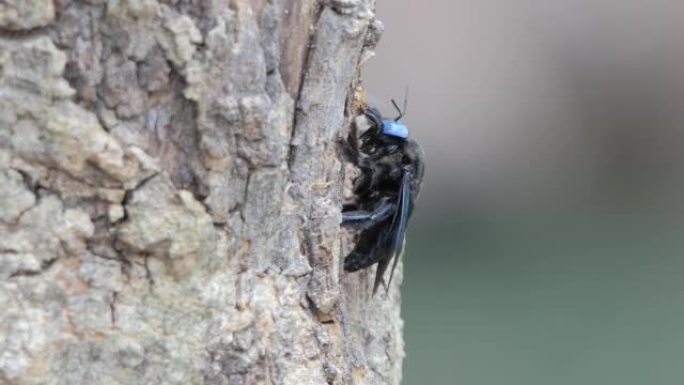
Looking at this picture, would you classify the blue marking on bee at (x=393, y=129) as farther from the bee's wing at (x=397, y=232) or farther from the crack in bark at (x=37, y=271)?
the crack in bark at (x=37, y=271)

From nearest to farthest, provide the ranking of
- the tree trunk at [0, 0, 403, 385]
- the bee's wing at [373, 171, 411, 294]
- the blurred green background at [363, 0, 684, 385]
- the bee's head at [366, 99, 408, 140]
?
the tree trunk at [0, 0, 403, 385], the bee's wing at [373, 171, 411, 294], the bee's head at [366, 99, 408, 140], the blurred green background at [363, 0, 684, 385]

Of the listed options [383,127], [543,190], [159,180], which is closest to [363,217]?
[383,127]

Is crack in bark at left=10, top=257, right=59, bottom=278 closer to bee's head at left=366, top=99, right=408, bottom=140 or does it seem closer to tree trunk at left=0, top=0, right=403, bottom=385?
tree trunk at left=0, top=0, right=403, bottom=385

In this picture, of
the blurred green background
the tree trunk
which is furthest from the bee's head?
the blurred green background

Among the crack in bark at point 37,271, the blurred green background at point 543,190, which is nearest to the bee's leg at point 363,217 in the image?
the crack in bark at point 37,271

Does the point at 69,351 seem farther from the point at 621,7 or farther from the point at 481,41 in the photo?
the point at 621,7

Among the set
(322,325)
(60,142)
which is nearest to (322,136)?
(322,325)

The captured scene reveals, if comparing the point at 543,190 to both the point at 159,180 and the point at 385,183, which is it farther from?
the point at 159,180
